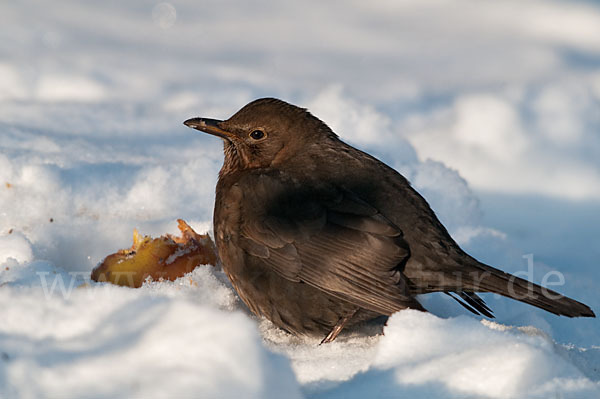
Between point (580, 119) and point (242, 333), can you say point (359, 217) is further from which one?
point (580, 119)

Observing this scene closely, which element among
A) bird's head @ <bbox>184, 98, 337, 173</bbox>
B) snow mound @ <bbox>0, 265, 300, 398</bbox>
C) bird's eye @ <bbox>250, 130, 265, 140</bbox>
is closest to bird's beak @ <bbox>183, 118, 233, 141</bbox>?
bird's head @ <bbox>184, 98, 337, 173</bbox>

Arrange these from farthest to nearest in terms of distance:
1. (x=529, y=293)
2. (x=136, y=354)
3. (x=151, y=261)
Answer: (x=151, y=261)
(x=529, y=293)
(x=136, y=354)

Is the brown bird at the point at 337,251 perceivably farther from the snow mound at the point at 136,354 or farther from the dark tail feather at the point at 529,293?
the snow mound at the point at 136,354

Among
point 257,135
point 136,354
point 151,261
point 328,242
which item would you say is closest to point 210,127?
point 257,135

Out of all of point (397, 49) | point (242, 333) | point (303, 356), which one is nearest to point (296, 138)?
point (303, 356)

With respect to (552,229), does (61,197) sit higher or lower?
lower

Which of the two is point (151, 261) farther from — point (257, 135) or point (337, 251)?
point (337, 251)

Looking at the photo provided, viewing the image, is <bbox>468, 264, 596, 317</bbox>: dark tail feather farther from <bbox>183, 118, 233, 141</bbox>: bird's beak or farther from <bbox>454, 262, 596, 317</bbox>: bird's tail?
<bbox>183, 118, 233, 141</bbox>: bird's beak
